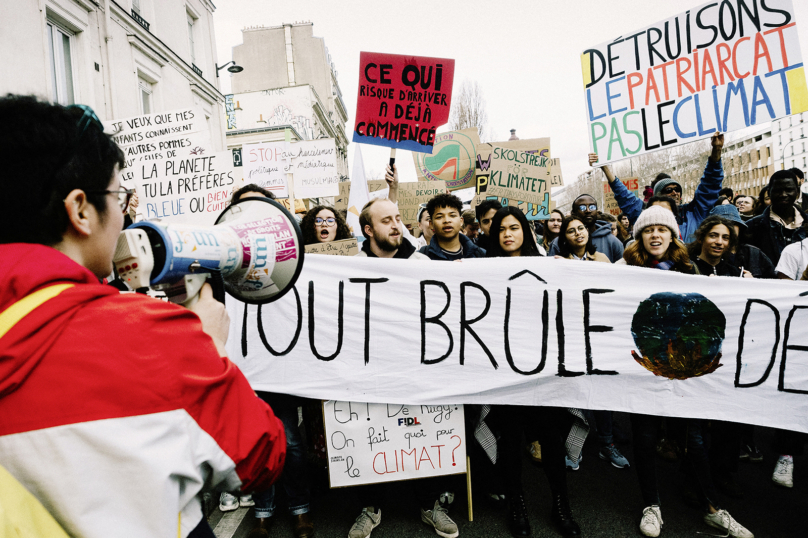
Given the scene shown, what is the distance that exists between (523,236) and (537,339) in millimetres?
865

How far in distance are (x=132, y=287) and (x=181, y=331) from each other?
0.26 metres

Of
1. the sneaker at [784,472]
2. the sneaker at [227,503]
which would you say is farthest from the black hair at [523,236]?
the sneaker at [227,503]

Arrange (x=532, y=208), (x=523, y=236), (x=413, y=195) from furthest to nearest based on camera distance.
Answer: (x=413, y=195), (x=532, y=208), (x=523, y=236)

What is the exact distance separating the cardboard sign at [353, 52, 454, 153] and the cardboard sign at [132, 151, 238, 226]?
1.58 metres

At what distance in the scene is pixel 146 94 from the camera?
11.4m

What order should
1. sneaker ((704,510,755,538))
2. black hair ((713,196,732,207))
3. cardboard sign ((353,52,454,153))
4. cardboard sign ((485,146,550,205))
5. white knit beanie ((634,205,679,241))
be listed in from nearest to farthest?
sneaker ((704,510,755,538))
white knit beanie ((634,205,679,241))
cardboard sign ((353,52,454,153))
black hair ((713,196,732,207))
cardboard sign ((485,146,550,205))

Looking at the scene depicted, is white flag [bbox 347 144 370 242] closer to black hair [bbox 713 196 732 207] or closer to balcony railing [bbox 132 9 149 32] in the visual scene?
black hair [bbox 713 196 732 207]

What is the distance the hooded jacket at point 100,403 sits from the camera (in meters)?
0.80

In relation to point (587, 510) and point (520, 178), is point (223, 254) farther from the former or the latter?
point (520, 178)

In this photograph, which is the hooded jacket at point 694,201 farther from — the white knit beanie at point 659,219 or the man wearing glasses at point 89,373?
the man wearing glasses at point 89,373

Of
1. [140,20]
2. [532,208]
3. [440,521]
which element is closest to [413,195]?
[532,208]

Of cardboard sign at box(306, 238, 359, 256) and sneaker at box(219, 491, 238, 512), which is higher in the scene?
cardboard sign at box(306, 238, 359, 256)

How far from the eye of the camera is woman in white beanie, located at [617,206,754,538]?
2939 mm

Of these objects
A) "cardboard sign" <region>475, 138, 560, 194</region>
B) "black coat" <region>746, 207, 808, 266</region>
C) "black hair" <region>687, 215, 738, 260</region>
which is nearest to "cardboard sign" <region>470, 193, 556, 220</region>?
"cardboard sign" <region>475, 138, 560, 194</region>
